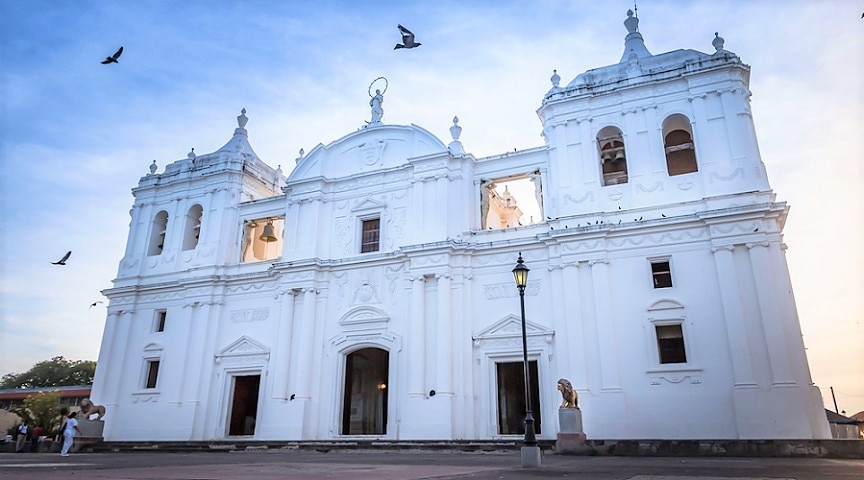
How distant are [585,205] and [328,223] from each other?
10203mm

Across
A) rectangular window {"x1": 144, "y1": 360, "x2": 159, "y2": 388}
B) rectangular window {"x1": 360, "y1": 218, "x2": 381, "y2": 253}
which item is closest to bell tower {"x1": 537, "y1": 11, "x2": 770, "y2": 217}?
rectangular window {"x1": 360, "y1": 218, "x2": 381, "y2": 253}

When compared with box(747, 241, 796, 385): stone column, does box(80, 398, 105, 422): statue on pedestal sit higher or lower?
lower

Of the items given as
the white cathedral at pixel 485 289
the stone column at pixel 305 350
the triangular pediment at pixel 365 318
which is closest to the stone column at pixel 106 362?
the white cathedral at pixel 485 289

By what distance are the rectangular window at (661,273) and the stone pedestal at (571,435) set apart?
18.9 ft

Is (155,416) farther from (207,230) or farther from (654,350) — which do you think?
(654,350)

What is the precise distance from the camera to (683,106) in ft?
65.0

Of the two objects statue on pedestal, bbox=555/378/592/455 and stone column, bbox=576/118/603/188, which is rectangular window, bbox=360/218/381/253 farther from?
statue on pedestal, bbox=555/378/592/455

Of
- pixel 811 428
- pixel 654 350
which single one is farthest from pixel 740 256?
pixel 811 428

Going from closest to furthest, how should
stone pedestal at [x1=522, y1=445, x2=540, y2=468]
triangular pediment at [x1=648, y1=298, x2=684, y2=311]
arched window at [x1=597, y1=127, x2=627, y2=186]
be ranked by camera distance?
stone pedestal at [x1=522, y1=445, x2=540, y2=468]
triangular pediment at [x1=648, y1=298, x2=684, y2=311]
arched window at [x1=597, y1=127, x2=627, y2=186]

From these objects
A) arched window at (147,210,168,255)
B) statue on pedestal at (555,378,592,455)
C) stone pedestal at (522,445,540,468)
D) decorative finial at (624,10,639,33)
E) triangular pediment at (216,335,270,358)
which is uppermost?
decorative finial at (624,10,639,33)

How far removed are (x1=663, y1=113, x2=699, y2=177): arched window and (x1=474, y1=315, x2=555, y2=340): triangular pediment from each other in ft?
23.2

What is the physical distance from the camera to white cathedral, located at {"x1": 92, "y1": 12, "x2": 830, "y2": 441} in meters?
16.7

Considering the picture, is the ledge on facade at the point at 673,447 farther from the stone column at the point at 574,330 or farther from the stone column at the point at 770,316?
the stone column at the point at 770,316

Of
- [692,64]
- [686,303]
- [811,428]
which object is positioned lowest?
[811,428]
